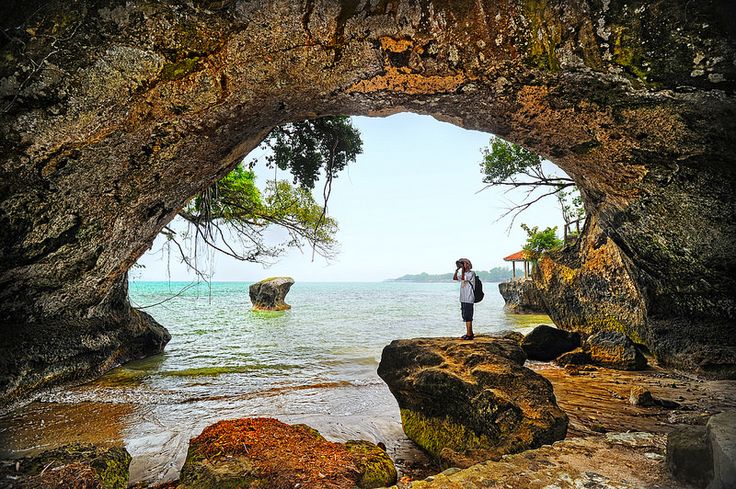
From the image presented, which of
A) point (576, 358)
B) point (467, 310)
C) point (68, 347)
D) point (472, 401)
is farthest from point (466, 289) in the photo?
point (68, 347)

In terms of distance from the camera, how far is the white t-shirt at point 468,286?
22.4 feet

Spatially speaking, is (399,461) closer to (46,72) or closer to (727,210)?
(727,210)

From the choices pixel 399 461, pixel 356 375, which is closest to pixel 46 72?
pixel 399 461

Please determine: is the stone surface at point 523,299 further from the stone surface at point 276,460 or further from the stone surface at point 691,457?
the stone surface at point 276,460

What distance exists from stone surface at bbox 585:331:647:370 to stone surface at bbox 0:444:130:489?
9020 mm

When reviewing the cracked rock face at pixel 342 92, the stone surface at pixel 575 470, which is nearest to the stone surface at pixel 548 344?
the cracked rock face at pixel 342 92

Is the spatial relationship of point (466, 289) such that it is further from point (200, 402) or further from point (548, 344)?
point (200, 402)

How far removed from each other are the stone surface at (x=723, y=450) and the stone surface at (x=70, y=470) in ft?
14.0

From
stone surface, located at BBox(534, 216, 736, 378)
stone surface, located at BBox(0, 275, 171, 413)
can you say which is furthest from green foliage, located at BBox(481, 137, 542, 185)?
stone surface, located at BBox(0, 275, 171, 413)

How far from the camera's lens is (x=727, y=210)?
416 cm

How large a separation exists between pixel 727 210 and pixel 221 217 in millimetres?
11055

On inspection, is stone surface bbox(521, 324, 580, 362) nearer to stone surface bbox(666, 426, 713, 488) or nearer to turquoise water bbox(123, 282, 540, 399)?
turquoise water bbox(123, 282, 540, 399)

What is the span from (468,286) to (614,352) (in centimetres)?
399

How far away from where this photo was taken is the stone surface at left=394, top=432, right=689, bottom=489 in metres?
2.54
